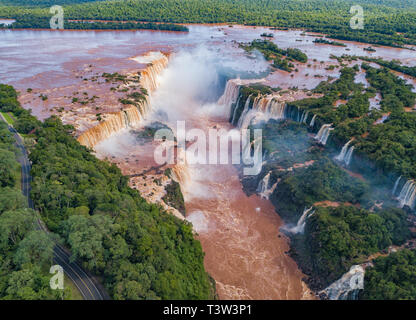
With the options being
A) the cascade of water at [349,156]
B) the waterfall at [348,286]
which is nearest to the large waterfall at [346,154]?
the cascade of water at [349,156]

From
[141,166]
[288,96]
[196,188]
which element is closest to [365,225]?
[196,188]

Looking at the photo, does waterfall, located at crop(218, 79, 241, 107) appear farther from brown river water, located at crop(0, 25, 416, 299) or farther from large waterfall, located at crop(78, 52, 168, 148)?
large waterfall, located at crop(78, 52, 168, 148)

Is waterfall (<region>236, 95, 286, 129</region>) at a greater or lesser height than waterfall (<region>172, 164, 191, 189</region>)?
greater

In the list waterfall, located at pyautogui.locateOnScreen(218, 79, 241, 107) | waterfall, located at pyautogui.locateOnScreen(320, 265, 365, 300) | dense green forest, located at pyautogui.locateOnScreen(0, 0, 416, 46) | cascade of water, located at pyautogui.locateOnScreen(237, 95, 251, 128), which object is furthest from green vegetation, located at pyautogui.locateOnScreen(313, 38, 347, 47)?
waterfall, located at pyautogui.locateOnScreen(320, 265, 365, 300)

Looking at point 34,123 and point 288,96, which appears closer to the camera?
point 34,123

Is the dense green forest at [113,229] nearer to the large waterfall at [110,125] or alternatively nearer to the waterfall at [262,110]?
the large waterfall at [110,125]

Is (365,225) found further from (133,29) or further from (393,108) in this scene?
(133,29)

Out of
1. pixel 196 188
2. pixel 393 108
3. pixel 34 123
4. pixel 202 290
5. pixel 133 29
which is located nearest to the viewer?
pixel 202 290
